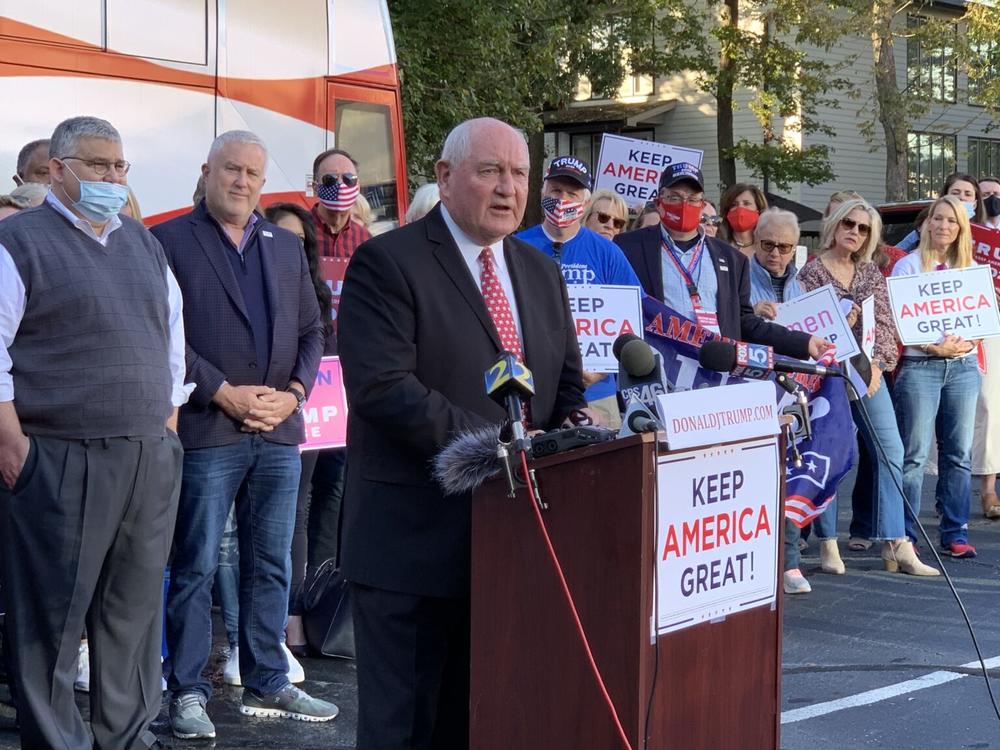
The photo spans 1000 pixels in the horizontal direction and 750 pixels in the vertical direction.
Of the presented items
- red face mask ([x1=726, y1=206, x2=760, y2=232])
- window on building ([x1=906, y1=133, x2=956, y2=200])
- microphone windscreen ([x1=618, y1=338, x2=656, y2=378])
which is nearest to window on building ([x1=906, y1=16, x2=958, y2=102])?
window on building ([x1=906, y1=133, x2=956, y2=200])

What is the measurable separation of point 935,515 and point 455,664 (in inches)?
Answer: 303

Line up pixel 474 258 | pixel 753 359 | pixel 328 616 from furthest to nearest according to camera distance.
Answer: pixel 328 616
pixel 753 359
pixel 474 258

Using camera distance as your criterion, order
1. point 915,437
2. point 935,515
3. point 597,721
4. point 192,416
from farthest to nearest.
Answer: point 935,515, point 915,437, point 192,416, point 597,721

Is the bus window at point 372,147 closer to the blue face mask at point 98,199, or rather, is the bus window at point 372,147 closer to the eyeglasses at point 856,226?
the eyeglasses at point 856,226

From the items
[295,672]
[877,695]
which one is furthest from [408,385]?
[877,695]

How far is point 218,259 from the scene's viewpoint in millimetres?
5754

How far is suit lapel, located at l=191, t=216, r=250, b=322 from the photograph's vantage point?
18.8 feet

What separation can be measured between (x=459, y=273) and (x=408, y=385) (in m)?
0.39

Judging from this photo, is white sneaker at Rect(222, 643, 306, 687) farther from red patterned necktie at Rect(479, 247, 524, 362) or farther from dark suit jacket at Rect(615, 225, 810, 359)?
red patterned necktie at Rect(479, 247, 524, 362)

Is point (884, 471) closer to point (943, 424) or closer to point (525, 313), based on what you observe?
point (943, 424)

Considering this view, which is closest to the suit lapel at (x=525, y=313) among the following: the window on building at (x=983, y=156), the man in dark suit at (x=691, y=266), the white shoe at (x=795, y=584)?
the man in dark suit at (x=691, y=266)

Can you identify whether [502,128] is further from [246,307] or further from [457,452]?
[246,307]

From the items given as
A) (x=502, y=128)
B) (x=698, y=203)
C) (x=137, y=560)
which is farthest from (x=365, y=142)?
(x=502, y=128)

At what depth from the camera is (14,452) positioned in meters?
4.74
